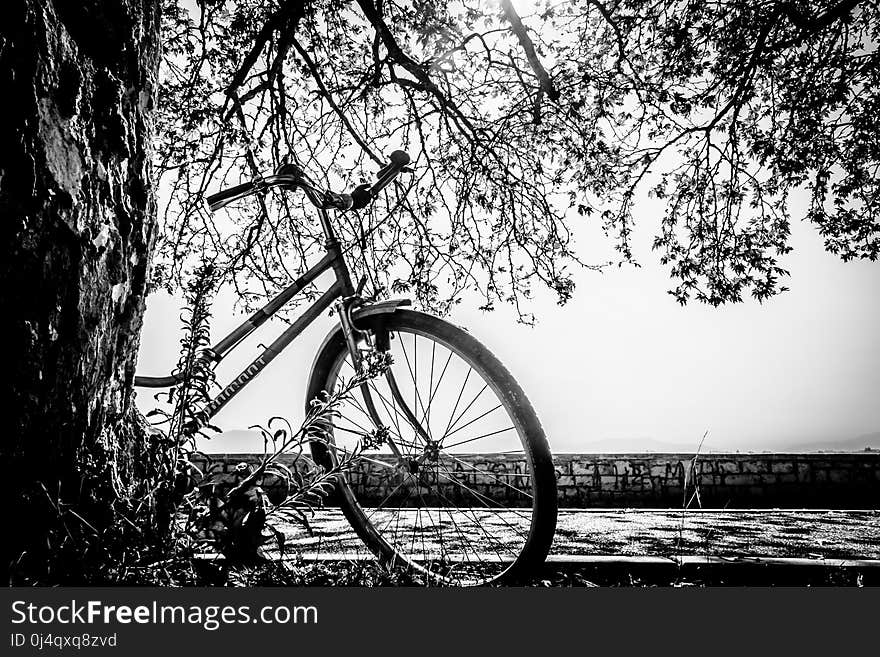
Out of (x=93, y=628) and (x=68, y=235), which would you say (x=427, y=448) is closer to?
(x=93, y=628)

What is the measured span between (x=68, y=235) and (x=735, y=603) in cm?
159

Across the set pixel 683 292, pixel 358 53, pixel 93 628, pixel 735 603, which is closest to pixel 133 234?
pixel 93 628

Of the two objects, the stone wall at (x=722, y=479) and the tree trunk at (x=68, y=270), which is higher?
the tree trunk at (x=68, y=270)

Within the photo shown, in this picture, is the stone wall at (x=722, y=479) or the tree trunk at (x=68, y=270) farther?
the stone wall at (x=722, y=479)

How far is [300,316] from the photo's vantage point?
1932 mm

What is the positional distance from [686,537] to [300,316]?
2478 mm

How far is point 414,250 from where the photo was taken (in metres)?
4.52

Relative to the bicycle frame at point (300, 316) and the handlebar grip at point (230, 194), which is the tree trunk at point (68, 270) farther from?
the handlebar grip at point (230, 194)

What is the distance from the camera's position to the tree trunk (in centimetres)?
101

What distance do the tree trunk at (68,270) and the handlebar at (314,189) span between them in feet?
2.45

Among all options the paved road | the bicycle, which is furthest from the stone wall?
the bicycle

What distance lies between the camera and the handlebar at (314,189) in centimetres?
199

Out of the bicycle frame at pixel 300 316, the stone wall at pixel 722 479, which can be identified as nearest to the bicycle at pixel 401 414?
the bicycle frame at pixel 300 316

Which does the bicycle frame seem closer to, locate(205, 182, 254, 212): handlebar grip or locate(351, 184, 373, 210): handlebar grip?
locate(351, 184, 373, 210): handlebar grip
